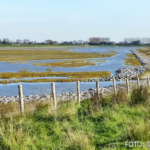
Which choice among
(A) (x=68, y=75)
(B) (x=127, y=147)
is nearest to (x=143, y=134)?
(B) (x=127, y=147)

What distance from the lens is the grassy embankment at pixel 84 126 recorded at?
21.8ft

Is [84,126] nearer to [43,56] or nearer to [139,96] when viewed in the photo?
[139,96]

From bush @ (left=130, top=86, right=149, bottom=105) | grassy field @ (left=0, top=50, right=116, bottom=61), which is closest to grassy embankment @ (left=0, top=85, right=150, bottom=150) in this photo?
bush @ (left=130, top=86, right=149, bottom=105)

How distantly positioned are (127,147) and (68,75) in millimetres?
31479

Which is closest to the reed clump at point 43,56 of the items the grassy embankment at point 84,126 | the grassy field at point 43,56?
the grassy field at point 43,56

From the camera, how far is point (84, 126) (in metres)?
8.13

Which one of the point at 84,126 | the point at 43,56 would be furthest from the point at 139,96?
the point at 43,56

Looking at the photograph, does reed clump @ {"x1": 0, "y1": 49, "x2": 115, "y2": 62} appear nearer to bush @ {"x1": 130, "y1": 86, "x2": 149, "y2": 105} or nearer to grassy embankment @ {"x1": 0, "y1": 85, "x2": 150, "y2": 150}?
bush @ {"x1": 130, "y1": 86, "x2": 149, "y2": 105}

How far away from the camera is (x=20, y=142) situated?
6703mm

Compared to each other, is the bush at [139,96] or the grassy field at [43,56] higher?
the bush at [139,96]

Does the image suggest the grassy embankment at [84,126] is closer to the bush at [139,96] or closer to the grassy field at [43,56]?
the bush at [139,96]

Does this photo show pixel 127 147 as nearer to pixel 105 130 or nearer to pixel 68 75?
pixel 105 130

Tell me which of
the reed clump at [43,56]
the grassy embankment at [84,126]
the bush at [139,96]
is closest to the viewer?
the grassy embankment at [84,126]

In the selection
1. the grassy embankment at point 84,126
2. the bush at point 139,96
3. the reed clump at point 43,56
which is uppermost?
the bush at point 139,96
